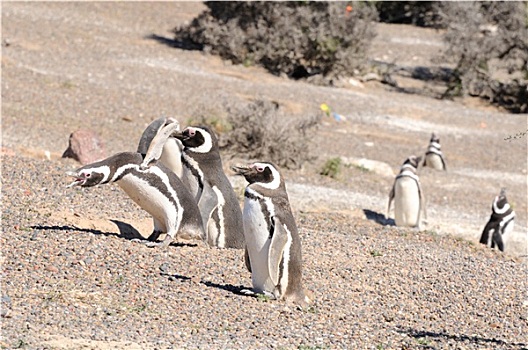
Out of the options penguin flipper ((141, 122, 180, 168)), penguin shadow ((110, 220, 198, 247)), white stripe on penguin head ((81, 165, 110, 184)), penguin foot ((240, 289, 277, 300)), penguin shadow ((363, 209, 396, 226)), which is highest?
penguin flipper ((141, 122, 180, 168))

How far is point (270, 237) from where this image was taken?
585cm

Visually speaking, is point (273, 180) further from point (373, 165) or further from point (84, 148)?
point (373, 165)

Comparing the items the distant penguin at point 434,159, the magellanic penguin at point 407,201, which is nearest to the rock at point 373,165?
the distant penguin at point 434,159

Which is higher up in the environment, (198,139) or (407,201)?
(198,139)

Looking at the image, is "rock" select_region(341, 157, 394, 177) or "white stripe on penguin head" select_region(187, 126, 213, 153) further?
"rock" select_region(341, 157, 394, 177)

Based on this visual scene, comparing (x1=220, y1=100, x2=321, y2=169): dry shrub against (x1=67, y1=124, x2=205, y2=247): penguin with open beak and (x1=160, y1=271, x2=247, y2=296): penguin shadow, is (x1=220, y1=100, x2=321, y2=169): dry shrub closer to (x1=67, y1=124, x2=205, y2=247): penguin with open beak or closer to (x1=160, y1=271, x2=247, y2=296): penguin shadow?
(x1=67, y1=124, x2=205, y2=247): penguin with open beak

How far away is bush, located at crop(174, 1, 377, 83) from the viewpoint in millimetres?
22812

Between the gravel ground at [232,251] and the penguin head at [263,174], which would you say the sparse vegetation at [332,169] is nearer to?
the gravel ground at [232,251]

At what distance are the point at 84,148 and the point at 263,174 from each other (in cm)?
550

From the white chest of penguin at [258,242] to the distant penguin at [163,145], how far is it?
42.1 inches

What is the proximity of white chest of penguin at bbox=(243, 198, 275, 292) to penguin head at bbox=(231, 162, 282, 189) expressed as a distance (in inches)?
6.2

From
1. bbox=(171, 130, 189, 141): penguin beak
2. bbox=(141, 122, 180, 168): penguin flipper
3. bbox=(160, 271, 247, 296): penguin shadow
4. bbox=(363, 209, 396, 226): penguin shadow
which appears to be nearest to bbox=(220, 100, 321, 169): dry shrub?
bbox=(363, 209, 396, 226): penguin shadow

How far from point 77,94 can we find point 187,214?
34.8ft

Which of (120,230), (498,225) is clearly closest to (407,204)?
(498,225)
